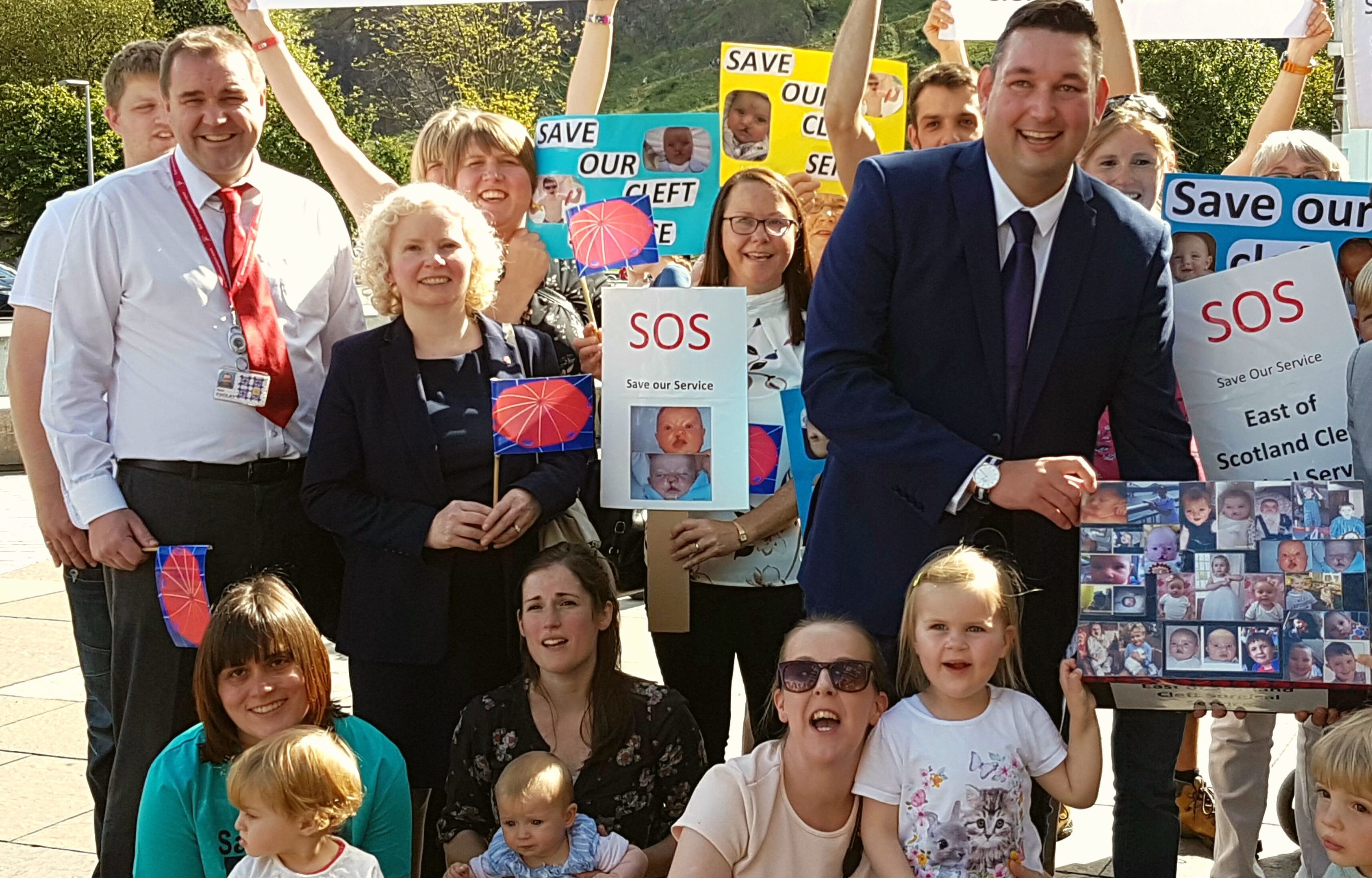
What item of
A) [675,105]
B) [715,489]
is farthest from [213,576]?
[675,105]

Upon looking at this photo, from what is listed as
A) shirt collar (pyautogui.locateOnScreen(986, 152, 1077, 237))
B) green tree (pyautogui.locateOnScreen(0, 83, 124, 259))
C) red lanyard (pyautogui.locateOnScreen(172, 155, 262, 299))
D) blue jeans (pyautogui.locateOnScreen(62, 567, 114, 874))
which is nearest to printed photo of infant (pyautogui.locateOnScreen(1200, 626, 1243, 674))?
shirt collar (pyautogui.locateOnScreen(986, 152, 1077, 237))

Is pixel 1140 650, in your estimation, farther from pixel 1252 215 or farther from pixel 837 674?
pixel 1252 215

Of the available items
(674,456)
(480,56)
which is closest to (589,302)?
(674,456)

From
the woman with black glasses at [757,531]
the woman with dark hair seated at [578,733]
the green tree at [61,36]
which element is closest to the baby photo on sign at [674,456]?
the woman with black glasses at [757,531]

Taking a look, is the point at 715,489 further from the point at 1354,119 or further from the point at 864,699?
the point at 1354,119

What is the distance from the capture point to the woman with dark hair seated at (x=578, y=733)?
3.64m

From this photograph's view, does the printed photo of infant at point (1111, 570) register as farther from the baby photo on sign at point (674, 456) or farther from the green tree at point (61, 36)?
the green tree at point (61, 36)

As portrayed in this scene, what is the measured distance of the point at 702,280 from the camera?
4.36 metres

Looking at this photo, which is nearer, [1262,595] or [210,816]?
[1262,595]

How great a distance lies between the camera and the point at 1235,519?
296 cm

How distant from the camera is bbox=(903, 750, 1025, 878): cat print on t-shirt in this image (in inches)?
121

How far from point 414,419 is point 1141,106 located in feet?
7.12

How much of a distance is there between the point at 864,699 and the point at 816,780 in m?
0.21

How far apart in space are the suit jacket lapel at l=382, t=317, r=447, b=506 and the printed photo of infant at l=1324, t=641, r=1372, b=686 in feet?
6.77
